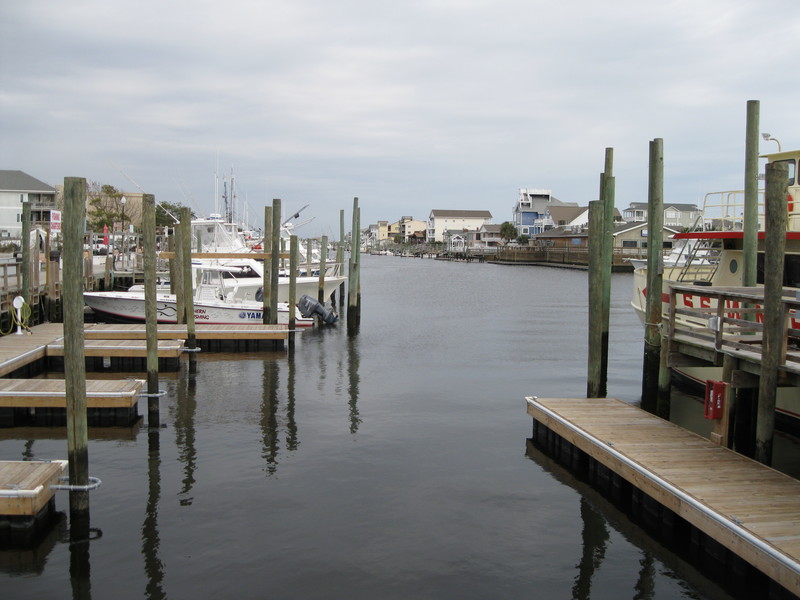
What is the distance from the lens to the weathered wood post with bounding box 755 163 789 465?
347 inches

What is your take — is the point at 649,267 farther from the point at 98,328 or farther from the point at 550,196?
the point at 550,196

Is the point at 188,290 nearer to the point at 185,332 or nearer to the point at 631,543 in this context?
the point at 185,332

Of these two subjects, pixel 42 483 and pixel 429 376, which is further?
pixel 429 376

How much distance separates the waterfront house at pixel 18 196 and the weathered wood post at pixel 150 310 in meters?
68.5

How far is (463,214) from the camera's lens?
181 metres

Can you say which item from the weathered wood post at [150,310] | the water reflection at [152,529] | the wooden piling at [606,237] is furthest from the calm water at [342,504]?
the wooden piling at [606,237]

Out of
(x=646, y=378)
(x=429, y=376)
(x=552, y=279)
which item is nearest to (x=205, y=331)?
(x=429, y=376)

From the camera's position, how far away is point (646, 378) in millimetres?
13391

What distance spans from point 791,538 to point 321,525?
553 centimetres

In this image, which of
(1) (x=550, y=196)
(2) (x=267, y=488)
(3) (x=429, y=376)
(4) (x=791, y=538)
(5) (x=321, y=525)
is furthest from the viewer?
(1) (x=550, y=196)

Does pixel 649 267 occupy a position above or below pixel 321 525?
above

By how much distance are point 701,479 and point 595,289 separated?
5.02m

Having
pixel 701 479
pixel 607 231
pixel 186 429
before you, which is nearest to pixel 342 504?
pixel 701 479

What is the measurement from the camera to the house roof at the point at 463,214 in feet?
593
